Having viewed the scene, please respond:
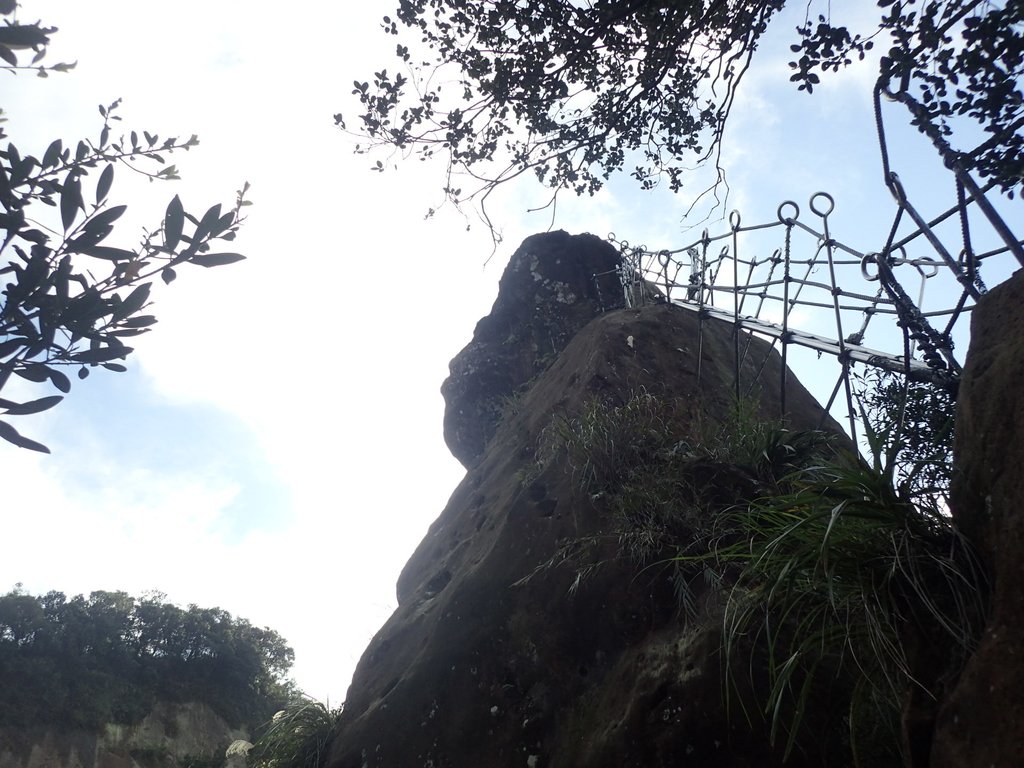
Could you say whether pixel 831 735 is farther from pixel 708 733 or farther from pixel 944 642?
pixel 944 642

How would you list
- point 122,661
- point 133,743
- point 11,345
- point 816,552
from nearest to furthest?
point 11,345 < point 816,552 < point 133,743 < point 122,661

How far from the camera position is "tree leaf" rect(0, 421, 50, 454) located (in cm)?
223

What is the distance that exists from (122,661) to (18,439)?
62.1ft

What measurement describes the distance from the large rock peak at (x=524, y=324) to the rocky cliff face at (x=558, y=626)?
624 mm

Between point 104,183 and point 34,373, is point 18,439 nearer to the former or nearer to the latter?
point 34,373

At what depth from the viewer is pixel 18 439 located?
7.36 ft

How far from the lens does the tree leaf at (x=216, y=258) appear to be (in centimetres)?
265

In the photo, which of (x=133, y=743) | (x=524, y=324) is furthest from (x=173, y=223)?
(x=133, y=743)

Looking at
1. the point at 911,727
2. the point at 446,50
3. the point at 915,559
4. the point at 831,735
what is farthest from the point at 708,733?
the point at 446,50

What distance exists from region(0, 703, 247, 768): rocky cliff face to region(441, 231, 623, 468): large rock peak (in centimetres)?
922

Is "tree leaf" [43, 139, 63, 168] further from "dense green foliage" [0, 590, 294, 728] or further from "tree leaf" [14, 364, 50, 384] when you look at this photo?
"dense green foliage" [0, 590, 294, 728]

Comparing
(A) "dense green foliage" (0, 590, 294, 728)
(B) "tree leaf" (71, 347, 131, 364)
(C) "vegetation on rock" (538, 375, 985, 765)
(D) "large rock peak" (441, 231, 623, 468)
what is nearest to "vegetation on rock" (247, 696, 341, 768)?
(C) "vegetation on rock" (538, 375, 985, 765)

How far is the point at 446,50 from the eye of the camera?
6152 mm

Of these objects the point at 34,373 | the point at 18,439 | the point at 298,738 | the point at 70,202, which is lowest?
the point at 298,738
